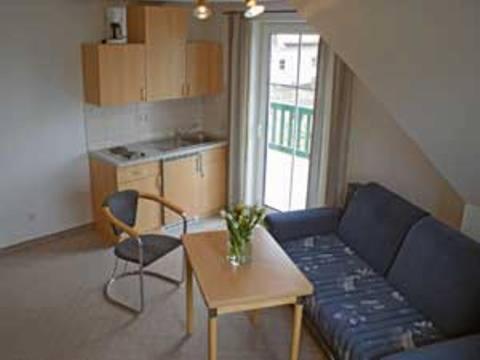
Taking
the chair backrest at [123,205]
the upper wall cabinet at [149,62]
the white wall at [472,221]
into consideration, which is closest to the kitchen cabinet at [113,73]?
the upper wall cabinet at [149,62]

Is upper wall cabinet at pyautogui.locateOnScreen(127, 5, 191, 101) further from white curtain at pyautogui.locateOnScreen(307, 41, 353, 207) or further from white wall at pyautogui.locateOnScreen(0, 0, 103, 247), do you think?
white curtain at pyautogui.locateOnScreen(307, 41, 353, 207)

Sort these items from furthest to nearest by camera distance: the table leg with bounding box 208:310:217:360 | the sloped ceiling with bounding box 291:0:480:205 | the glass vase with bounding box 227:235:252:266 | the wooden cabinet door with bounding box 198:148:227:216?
the wooden cabinet door with bounding box 198:148:227:216 < the glass vase with bounding box 227:235:252:266 < the table leg with bounding box 208:310:217:360 < the sloped ceiling with bounding box 291:0:480:205

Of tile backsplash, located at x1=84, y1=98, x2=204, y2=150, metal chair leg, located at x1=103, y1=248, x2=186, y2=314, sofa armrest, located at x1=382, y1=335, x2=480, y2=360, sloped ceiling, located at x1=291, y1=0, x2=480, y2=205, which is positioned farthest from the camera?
tile backsplash, located at x1=84, y1=98, x2=204, y2=150

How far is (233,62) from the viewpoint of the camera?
5223 mm

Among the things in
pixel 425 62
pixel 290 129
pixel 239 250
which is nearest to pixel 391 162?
pixel 290 129

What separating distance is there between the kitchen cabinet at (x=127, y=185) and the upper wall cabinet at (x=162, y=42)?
81cm

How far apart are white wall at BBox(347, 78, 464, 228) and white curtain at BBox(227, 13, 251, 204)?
4.61 ft

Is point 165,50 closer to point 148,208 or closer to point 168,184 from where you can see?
point 168,184

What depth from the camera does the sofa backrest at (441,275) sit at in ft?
9.07

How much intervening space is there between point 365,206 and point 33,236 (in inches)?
129

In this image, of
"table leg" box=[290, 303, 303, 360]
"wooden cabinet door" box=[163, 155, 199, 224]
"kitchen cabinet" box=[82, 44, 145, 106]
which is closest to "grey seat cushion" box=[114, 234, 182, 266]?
"wooden cabinet door" box=[163, 155, 199, 224]

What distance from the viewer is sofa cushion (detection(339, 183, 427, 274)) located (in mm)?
3492

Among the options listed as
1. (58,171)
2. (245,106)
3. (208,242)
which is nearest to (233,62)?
(245,106)

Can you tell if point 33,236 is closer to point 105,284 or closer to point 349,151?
point 105,284
